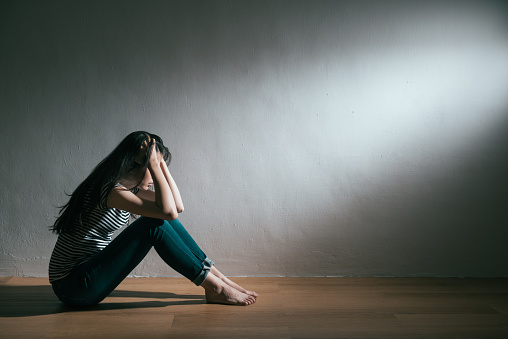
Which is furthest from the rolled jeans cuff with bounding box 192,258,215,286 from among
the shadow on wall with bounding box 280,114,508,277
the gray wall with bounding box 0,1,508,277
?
the shadow on wall with bounding box 280,114,508,277

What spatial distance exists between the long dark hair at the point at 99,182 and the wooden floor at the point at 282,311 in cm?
40

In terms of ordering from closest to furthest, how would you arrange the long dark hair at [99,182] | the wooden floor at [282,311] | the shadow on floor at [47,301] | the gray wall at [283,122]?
the wooden floor at [282,311] → the long dark hair at [99,182] → the shadow on floor at [47,301] → the gray wall at [283,122]

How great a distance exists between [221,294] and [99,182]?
2.35ft

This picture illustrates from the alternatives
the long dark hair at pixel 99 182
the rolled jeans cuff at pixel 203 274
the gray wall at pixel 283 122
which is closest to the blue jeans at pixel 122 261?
the rolled jeans cuff at pixel 203 274

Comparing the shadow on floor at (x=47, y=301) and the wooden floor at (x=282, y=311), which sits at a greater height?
the wooden floor at (x=282, y=311)

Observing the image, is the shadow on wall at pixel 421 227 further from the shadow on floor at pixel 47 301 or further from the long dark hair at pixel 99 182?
the long dark hair at pixel 99 182

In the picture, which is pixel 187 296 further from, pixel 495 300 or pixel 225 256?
pixel 495 300

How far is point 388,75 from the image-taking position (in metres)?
2.42

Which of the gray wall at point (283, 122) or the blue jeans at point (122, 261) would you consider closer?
the blue jeans at point (122, 261)

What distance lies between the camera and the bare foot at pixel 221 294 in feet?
6.35

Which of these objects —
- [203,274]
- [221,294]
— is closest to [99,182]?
[203,274]

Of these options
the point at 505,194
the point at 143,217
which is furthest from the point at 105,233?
the point at 505,194

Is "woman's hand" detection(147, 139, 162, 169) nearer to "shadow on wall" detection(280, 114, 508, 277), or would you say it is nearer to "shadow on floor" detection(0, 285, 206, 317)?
"shadow on floor" detection(0, 285, 206, 317)

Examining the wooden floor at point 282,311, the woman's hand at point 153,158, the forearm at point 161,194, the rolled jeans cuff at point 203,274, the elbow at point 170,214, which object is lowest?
the wooden floor at point 282,311
